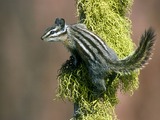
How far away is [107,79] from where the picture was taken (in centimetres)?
138

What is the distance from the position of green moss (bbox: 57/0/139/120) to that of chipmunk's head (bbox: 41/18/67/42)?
0.29 feet

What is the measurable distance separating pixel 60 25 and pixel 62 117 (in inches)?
75.1

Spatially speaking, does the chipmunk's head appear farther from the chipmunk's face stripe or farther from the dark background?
the dark background

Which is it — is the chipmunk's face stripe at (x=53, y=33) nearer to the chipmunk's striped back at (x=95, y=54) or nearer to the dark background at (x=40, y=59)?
the chipmunk's striped back at (x=95, y=54)

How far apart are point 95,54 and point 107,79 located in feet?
0.24

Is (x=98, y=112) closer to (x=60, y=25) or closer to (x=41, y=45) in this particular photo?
(x=60, y=25)

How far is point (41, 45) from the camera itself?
311cm

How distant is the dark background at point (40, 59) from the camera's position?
9.61ft

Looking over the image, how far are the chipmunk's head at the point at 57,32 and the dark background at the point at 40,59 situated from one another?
4.84 ft

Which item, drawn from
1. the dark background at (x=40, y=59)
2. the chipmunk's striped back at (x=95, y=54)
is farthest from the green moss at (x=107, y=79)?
the dark background at (x=40, y=59)

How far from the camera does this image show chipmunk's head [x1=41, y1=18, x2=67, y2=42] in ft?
4.18

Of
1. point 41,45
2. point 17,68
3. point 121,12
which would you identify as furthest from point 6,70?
point 121,12

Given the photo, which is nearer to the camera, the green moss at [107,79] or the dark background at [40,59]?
the green moss at [107,79]

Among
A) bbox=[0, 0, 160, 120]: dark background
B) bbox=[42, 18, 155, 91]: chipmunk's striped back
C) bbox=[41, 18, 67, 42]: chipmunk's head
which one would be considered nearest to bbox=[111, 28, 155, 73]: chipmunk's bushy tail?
bbox=[42, 18, 155, 91]: chipmunk's striped back
